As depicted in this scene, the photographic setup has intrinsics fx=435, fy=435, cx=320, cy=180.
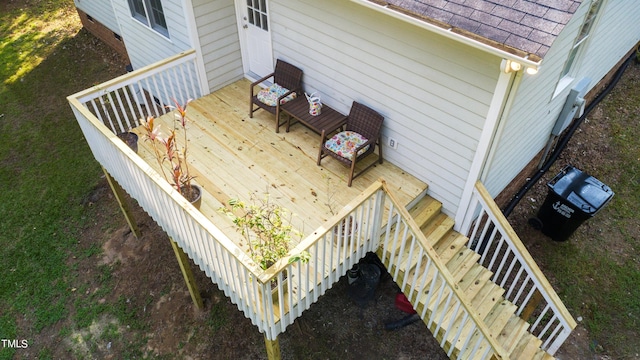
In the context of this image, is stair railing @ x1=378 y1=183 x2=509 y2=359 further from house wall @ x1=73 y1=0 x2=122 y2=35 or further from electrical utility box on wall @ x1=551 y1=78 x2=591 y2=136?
house wall @ x1=73 y1=0 x2=122 y2=35

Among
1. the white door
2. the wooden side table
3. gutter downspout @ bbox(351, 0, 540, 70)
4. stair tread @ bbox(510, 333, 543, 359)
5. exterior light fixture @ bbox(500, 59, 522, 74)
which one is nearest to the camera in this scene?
gutter downspout @ bbox(351, 0, 540, 70)

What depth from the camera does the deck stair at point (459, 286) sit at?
5.05 m

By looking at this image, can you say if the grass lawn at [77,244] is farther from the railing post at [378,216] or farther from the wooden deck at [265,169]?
the railing post at [378,216]

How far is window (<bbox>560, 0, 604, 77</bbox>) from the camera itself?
566 cm

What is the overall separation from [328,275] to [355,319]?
→ 1.79m

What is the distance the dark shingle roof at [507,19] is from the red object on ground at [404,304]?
367 centimetres

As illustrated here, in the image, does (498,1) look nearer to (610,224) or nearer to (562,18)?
(562,18)

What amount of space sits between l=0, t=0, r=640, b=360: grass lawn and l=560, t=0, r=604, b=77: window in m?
2.66

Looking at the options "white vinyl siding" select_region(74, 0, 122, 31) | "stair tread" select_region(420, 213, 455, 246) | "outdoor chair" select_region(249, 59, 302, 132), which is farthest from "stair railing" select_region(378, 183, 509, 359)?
"white vinyl siding" select_region(74, 0, 122, 31)

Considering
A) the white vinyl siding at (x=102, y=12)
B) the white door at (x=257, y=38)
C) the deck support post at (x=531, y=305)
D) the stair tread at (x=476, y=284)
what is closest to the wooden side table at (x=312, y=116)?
the white door at (x=257, y=38)

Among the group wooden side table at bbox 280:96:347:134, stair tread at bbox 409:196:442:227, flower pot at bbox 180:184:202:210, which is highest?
wooden side table at bbox 280:96:347:134

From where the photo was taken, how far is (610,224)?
7121mm

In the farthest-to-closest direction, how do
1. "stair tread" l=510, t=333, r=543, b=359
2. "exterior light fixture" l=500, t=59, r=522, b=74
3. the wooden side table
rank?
the wooden side table
"stair tread" l=510, t=333, r=543, b=359
"exterior light fixture" l=500, t=59, r=522, b=74

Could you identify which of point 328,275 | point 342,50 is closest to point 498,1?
point 342,50
